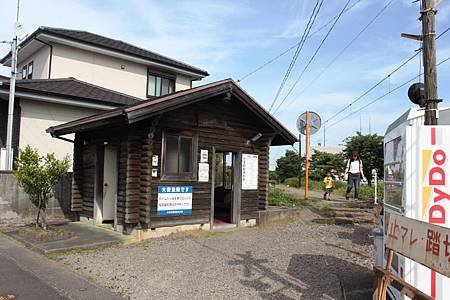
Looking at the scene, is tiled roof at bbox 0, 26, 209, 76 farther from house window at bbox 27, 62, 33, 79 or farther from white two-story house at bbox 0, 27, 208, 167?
house window at bbox 27, 62, 33, 79

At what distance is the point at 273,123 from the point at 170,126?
3.29 m

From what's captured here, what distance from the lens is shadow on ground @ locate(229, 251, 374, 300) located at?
17.5 ft

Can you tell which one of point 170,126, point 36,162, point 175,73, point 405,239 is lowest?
point 405,239

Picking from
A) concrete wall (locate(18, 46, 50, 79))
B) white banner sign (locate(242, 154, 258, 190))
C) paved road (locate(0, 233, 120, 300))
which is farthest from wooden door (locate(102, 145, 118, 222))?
concrete wall (locate(18, 46, 50, 79))

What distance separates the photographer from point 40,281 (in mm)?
5719

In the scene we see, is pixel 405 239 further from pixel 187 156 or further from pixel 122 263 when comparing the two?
pixel 187 156

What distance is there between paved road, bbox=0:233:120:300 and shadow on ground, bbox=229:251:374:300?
2063 mm

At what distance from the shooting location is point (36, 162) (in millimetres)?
9367

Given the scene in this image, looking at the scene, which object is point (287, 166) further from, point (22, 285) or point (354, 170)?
point (22, 285)

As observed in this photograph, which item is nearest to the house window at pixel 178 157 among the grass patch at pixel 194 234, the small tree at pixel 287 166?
the grass patch at pixel 194 234

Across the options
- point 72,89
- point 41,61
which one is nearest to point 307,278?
point 72,89

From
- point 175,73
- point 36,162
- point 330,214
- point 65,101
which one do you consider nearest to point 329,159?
point 175,73

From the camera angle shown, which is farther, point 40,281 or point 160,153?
point 160,153

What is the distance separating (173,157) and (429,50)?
20.0ft
